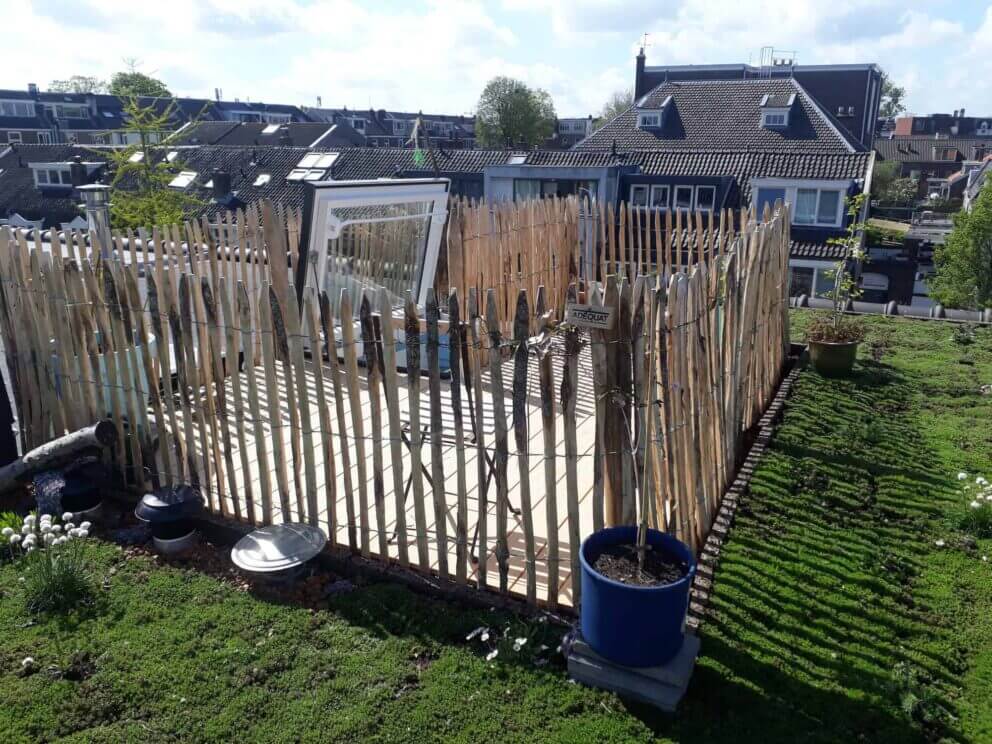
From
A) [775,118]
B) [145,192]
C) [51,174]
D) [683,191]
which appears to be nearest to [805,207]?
[683,191]

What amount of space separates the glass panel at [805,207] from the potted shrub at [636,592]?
2706cm

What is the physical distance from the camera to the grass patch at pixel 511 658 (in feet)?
10.4

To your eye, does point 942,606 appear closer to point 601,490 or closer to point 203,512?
point 601,490

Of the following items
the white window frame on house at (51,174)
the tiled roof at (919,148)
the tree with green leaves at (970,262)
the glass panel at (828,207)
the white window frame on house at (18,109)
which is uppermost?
the white window frame on house at (18,109)

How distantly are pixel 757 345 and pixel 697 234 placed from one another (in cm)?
353

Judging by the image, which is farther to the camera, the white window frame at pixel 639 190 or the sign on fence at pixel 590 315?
the white window frame at pixel 639 190

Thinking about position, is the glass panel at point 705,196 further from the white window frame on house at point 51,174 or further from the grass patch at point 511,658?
the white window frame on house at point 51,174

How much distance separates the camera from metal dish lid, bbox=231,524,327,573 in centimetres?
407

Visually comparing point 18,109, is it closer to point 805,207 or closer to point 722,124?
point 722,124

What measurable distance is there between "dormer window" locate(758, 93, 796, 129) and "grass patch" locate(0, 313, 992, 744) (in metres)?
36.0

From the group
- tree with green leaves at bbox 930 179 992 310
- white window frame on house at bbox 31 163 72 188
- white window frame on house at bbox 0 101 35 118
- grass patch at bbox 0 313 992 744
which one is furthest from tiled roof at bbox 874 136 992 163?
white window frame on house at bbox 0 101 35 118

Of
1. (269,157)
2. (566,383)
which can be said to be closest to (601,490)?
(566,383)

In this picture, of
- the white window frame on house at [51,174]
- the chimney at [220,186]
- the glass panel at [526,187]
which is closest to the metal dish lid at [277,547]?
the glass panel at [526,187]

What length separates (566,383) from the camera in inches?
138
